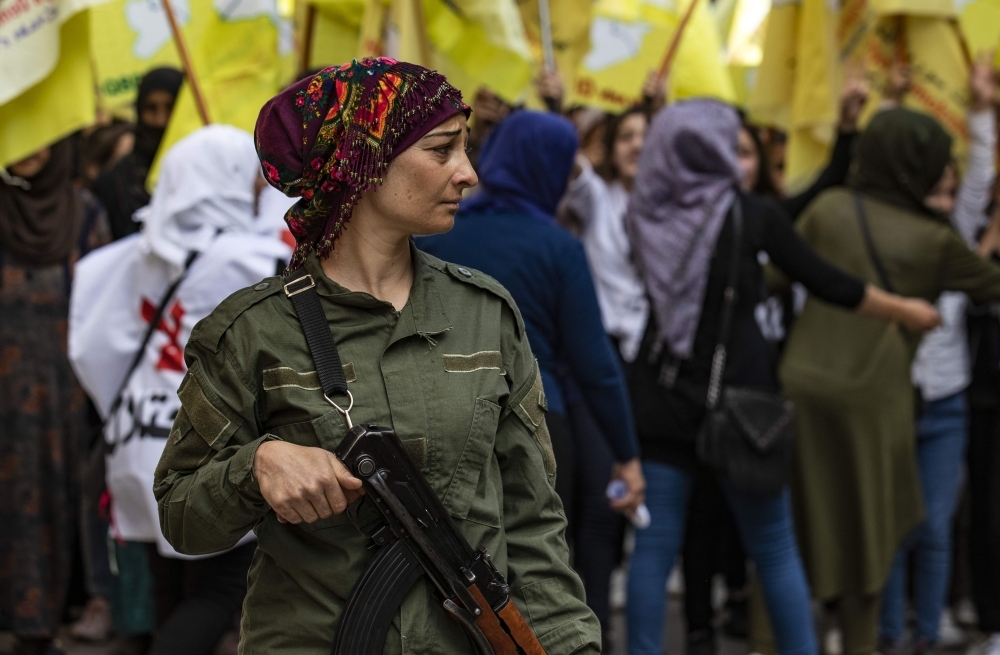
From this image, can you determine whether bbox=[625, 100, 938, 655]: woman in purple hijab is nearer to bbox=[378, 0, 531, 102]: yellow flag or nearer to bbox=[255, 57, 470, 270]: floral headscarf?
bbox=[378, 0, 531, 102]: yellow flag

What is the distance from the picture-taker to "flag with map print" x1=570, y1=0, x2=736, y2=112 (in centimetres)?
640

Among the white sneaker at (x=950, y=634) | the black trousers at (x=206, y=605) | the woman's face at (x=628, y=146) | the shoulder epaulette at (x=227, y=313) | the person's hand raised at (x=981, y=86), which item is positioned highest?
the shoulder epaulette at (x=227, y=313)

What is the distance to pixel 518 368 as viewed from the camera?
89.0 inches

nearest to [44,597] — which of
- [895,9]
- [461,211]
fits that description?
[461,211]

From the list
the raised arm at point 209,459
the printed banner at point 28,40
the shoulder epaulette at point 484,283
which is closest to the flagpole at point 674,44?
the printed banner at point 28,40

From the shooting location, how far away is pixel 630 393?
452 cm

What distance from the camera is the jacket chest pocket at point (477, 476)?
2115 millimetres

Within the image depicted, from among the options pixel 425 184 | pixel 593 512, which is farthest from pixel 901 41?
pixel 425 184

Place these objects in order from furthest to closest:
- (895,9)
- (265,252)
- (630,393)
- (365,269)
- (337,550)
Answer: (895,9), (630,393), (265,252), (365,269), (337,550)

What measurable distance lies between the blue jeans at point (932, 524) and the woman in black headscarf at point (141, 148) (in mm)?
3436

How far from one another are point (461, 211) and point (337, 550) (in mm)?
2021

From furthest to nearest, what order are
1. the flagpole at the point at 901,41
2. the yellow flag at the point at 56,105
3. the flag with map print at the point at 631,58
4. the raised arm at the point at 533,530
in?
the flag with map print at the point at 631,58, the flagpole at the point at 901,41, the yellow flag at the point at 56,105, the raised arm at the point at 533,530

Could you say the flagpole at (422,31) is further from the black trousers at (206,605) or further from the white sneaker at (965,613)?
the white sneaker at (965,613)

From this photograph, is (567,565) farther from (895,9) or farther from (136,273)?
(895,9)
